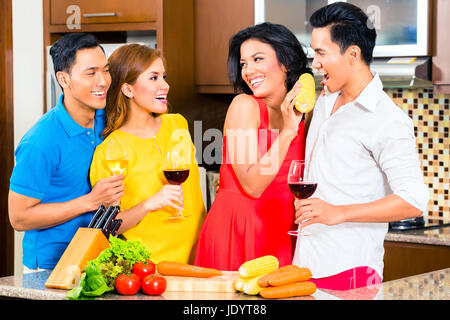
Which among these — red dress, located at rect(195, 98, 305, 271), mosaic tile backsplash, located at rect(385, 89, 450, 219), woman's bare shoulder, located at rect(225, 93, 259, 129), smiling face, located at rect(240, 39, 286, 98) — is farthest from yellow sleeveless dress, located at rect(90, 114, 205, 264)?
mosaic tile backsplash, located at rect(385, 89, 450, 219)

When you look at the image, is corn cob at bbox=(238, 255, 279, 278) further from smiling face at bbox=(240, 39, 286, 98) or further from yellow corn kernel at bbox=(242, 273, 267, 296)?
smiling face at bbox=(240, 39, 286, 98)

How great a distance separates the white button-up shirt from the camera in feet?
6.14

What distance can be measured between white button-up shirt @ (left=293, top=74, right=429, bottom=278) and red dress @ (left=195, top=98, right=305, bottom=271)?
0.61 ft

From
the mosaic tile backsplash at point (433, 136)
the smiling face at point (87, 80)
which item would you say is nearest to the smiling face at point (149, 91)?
the smiling face at point (87, 80)

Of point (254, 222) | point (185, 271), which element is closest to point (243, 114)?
point (254, 222)

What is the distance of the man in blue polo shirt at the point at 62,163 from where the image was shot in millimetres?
2172

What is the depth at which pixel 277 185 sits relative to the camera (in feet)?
7.25

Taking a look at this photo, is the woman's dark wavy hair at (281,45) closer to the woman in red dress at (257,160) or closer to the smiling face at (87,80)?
the woman in red dress at (257,160)

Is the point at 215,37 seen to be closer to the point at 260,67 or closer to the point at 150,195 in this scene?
the point at 260,67

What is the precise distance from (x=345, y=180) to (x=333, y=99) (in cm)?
32

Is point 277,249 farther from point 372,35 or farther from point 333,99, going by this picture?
point 372,35

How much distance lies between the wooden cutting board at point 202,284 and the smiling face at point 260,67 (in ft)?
2.49

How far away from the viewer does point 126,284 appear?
5.54 feet

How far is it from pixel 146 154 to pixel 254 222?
0.48 meters
